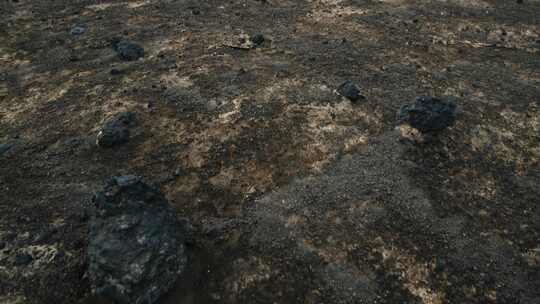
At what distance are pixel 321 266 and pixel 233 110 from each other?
7.53m

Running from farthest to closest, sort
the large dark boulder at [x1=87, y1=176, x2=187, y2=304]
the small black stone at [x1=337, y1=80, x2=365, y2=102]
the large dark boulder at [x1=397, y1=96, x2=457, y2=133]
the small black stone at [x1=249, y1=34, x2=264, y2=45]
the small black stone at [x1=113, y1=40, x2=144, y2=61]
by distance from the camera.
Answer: the small black stone at [x1=249, y1=34, x2=264, y2=45] → the small black stone at [x1=113, y1=40, x2=144, y2=61] → the small black stone at [x1=337, y1=80, x2=365, y2=102] → the large dark boulder at [x1=397, y1=96, x2=457, y2=133] → the large dark boulder at [x1=87, y1=176, x2=187, y2=304]

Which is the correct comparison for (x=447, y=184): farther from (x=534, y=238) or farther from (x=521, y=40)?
(x=521, y=40)

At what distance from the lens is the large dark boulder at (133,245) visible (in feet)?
28.4

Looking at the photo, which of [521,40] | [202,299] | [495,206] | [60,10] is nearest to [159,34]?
[60,10]

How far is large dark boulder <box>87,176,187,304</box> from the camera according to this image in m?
8.66

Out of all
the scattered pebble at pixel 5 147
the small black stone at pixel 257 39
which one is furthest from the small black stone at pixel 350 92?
the scattered pebble at pixel 5 147

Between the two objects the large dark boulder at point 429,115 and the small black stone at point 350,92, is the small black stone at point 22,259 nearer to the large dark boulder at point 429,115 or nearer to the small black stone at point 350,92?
the small black stone at point 350,92

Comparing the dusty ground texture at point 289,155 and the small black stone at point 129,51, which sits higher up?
the small black stone at point 129,51

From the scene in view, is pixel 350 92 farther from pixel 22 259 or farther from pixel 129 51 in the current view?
pixel 22 259

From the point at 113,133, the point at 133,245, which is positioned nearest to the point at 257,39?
the point at 113,133

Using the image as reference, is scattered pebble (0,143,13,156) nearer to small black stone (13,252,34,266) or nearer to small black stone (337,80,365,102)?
small black stone (13,252,34,266)

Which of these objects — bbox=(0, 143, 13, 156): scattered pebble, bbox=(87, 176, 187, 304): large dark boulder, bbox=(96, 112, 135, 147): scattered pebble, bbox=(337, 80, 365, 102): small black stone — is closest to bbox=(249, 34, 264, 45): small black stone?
bbox=(337, 80, 365, 102): small black stone

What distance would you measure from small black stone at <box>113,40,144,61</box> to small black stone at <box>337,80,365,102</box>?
10.1 meters

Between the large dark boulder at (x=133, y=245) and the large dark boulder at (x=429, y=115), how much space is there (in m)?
9.39
